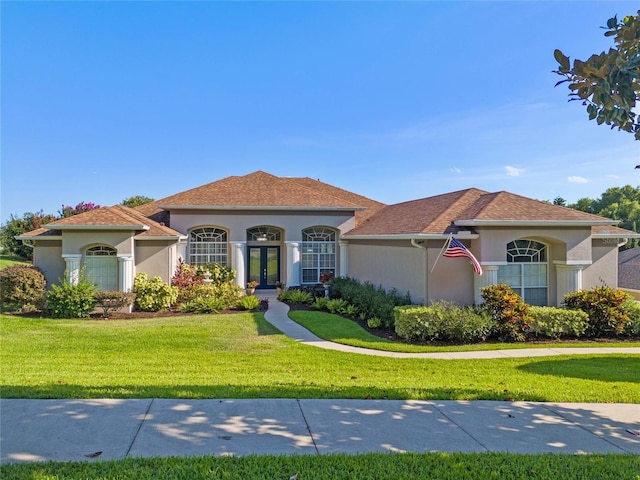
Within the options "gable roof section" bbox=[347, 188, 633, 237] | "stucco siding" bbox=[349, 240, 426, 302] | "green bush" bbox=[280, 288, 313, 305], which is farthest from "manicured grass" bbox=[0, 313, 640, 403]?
"green bush" bbox=[280, 288, 313, 305]

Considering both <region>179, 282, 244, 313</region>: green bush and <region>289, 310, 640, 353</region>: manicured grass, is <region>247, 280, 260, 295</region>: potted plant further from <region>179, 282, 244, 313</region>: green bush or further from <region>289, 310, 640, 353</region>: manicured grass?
<region>289, 310, 640, 353</region>: manicured grass

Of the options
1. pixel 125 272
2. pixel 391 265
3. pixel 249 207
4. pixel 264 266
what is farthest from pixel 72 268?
pixel 391 265

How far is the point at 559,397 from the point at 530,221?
7.80 metres

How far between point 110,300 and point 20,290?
348 cm

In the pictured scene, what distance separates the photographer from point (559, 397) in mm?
6547

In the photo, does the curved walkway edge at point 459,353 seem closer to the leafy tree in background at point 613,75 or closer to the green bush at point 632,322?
the green bush at point 632,322

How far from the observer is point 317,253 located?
68.7 ft

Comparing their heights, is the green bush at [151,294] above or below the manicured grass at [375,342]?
above

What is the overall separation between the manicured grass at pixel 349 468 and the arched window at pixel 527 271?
1047cm

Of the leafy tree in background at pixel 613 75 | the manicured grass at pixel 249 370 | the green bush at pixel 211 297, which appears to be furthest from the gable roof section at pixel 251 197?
the leafy tree in background at pixel 613 75

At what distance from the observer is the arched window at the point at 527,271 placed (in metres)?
14.0

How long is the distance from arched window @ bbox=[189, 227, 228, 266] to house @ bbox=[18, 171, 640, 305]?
0.17 ft

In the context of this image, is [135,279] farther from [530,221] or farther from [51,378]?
[530,221]

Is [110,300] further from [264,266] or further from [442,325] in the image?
[442,325]
